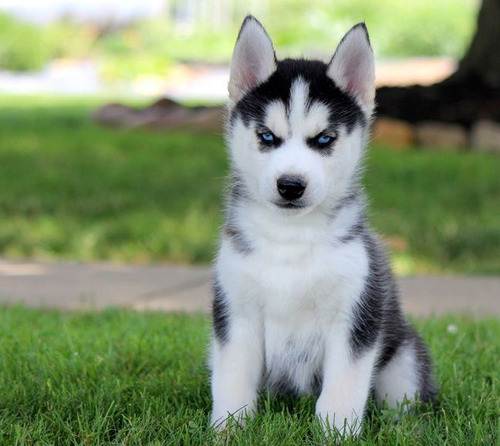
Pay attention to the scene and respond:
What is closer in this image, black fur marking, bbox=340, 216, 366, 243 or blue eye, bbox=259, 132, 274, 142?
blue eye, bbox=259, 132, 274, 142

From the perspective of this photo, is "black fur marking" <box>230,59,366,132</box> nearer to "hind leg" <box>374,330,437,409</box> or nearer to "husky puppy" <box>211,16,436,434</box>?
"husky puppy" <box>211,16,436,434</box>

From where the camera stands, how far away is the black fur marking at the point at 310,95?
136 inches

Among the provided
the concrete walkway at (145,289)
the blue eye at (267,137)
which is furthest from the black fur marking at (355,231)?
the concrete walkway at (145,289)

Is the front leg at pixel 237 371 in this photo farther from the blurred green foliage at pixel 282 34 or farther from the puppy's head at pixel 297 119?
the blurred green foliage at pixel 282 34

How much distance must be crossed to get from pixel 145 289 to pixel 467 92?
7762mm

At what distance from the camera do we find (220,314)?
11.8 feet

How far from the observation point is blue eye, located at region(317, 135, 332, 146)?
3427 millimetres

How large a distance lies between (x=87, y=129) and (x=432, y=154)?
519 centimetres

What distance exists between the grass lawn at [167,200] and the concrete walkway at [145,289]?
→ 602mm

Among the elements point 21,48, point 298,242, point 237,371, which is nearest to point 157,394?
point 237,371

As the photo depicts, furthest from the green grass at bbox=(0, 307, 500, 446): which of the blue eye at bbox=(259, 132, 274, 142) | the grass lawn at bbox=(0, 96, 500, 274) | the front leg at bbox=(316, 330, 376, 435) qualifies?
the grass lawn at bbox=(0, 96, 500, 274)

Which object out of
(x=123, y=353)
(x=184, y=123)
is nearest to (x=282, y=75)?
(x=123, y=353)

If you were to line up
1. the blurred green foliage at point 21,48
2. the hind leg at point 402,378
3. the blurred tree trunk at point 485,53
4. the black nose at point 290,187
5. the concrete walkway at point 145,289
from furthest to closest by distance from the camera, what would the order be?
the blurred green foliage at point 21,48 < the blurred tree trunk at point 485,53 < the concrete walkway at point 145,289 < the hind leg at point 402,378 < the black nose at point 290,187

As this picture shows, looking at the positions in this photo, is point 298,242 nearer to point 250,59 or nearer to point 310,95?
point 310,95
